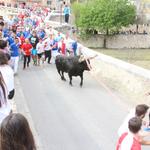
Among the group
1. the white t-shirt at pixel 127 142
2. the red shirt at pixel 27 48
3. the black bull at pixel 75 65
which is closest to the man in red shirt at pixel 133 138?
the white t-shirt at pixel 127 142

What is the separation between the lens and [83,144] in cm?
1256

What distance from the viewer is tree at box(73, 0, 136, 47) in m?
67.2

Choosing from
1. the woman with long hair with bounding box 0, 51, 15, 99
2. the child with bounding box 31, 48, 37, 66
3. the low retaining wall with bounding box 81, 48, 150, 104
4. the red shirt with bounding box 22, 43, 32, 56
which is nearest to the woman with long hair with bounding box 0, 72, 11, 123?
the woman with long hair with bounding box 0, 51, 15, 99

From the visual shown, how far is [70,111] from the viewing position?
53.5 ft

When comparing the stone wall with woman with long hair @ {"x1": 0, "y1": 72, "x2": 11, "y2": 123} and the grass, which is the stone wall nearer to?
the grass

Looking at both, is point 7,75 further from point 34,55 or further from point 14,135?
point 34,55

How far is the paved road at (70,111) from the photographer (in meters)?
12.8

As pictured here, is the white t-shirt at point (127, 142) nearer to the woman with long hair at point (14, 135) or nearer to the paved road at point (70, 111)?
the woman with long hair at point (14, 135)

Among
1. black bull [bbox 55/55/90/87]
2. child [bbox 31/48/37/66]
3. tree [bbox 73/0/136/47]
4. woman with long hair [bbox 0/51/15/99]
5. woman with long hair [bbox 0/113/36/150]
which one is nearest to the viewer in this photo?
woman with long hair [bbox 0/113/36/150]

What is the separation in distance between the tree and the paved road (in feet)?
144

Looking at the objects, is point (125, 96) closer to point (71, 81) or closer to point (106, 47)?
point (71, 81)

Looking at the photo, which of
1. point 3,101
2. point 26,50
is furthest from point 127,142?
point 26,50

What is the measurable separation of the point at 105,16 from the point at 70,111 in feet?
171

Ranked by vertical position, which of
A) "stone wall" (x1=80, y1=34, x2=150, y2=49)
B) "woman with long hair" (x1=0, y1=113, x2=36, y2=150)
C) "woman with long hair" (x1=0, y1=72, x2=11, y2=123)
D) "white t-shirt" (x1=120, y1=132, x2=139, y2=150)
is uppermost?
"woman with long hair" (x1=0, y1=113, x2=36, y2=150)
